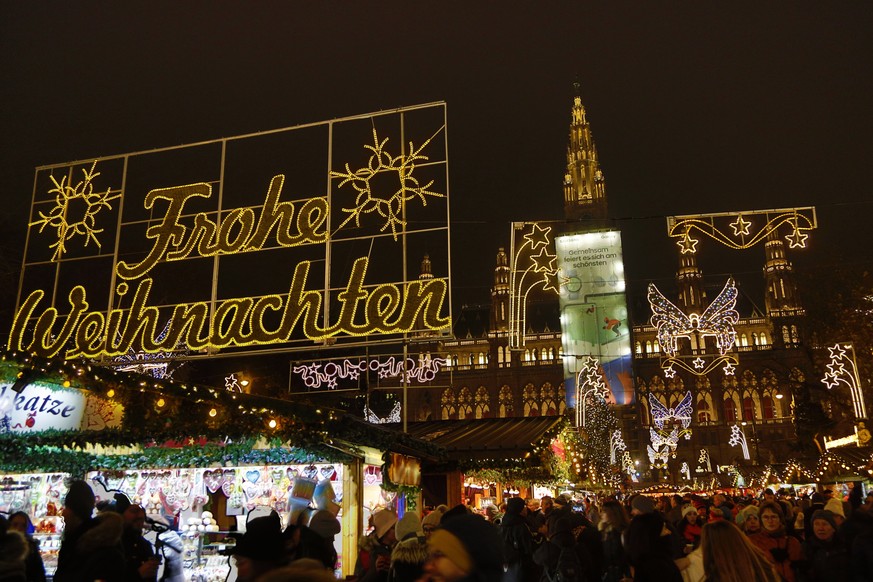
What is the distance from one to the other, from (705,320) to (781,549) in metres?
17.8

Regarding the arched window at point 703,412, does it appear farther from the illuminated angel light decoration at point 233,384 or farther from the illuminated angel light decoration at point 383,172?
the illuminated angel light decoration at point 383,172

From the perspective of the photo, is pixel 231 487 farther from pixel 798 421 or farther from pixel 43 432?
pixel 798 421

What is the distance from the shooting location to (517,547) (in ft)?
19.7

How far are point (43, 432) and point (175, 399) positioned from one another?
1.77 meters

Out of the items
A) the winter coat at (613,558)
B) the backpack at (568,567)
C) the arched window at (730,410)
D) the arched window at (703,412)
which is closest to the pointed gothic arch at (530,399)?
the arched window at (703,412)

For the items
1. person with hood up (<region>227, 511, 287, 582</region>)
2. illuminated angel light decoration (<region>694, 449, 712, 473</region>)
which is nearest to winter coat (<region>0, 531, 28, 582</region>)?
person with hood up (<region>227, 511, 287, 582</region>)

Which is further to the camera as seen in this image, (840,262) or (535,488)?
(535,488)

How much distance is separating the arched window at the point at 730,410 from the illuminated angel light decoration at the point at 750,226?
59.0 metres

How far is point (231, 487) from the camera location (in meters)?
8.77

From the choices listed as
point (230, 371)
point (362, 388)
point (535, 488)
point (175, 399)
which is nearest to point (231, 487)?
point (175, 399)

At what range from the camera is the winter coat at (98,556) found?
345 centimetres

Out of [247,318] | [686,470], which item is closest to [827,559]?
[247,318]

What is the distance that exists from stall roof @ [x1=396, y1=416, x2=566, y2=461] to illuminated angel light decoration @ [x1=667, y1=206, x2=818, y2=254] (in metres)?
5.13

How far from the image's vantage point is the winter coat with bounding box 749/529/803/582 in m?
5.16
